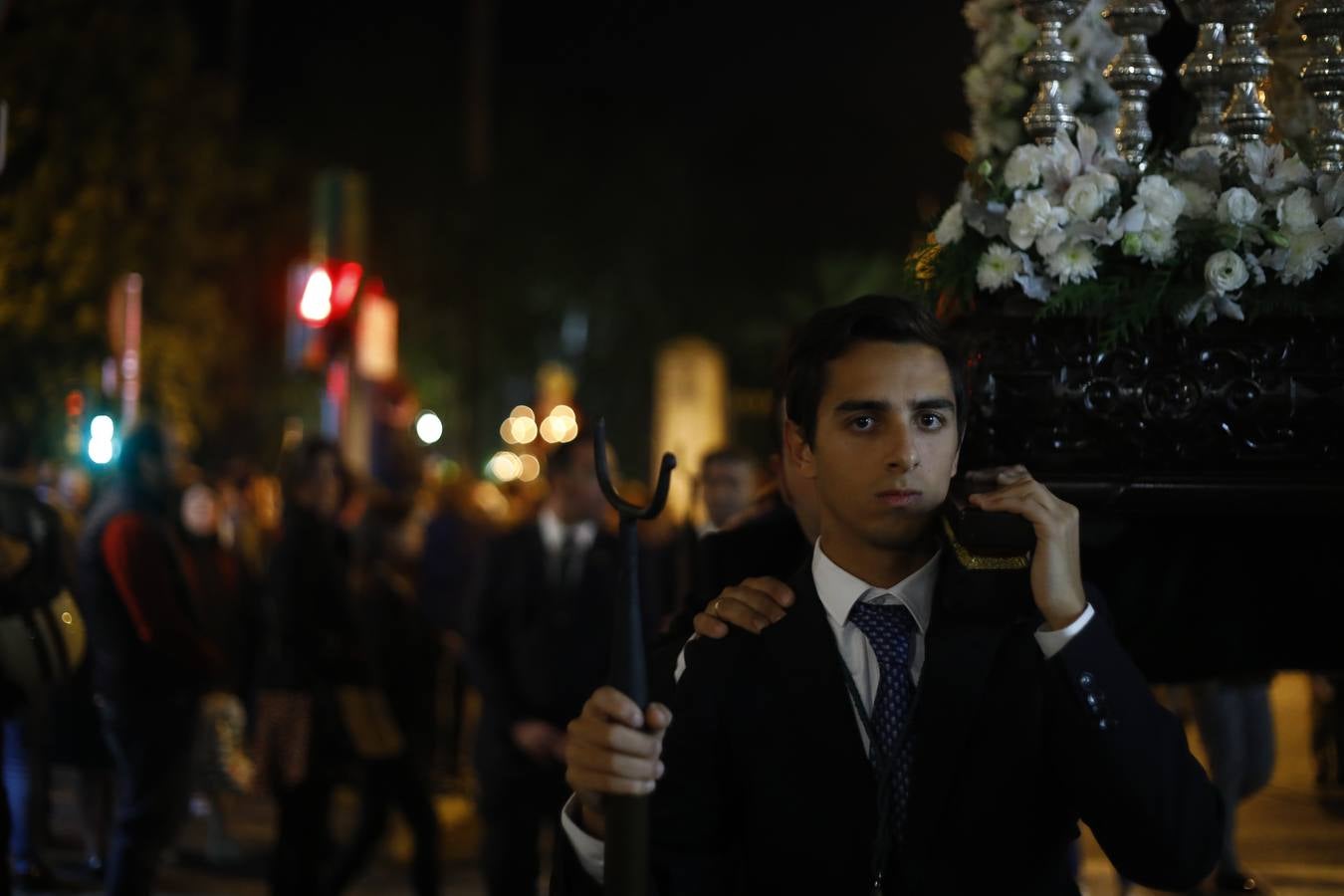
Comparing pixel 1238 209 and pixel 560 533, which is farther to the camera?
pixel 560 533

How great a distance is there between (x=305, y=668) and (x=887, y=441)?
5.49 meters

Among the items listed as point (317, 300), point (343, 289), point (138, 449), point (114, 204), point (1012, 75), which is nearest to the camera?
point (1012, 75)

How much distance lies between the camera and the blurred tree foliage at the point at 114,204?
1048cm

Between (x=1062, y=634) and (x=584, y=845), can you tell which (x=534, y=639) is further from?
(x=1062, y=634)

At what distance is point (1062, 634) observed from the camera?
2.75m

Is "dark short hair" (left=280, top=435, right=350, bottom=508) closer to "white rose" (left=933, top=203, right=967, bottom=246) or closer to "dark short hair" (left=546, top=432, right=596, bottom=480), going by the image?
"dark short hair" (left=546, top=432, right=596, bottom=480)

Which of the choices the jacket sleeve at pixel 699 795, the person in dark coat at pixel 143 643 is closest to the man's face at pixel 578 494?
the person in dark coat at pixel 143 643

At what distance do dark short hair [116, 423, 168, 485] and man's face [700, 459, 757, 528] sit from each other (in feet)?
8.21

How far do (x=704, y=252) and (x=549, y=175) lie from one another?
659 centimetres

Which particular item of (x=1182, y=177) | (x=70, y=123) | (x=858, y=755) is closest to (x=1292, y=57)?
(x=1182, y=177)

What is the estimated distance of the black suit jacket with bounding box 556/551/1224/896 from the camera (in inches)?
108

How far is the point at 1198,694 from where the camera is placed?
26.7 ft

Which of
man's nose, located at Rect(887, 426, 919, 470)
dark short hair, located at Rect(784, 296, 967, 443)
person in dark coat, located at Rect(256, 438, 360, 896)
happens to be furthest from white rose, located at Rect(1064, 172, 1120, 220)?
person in dark coat, located at Rect(256, 438, 360, 896)

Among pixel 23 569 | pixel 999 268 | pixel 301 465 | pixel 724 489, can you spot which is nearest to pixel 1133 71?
pixel 999 268
